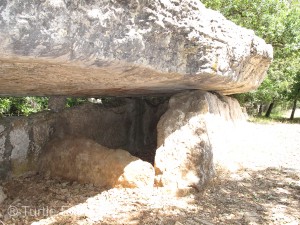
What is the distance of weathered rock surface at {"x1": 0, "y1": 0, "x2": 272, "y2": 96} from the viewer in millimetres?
2178

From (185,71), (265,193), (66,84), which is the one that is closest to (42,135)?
(66,84)

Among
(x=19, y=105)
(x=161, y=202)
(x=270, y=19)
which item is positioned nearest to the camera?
(x=161, y=202)

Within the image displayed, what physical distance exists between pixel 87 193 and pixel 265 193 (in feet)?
6.95

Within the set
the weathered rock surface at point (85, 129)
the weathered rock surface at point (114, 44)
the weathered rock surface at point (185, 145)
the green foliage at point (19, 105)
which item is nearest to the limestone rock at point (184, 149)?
the weathered rock surface at point (185, 145)

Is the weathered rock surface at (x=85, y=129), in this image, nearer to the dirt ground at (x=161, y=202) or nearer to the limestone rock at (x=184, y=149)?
the dirt ground at (x=161, y=202)

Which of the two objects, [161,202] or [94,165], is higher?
[94,165]

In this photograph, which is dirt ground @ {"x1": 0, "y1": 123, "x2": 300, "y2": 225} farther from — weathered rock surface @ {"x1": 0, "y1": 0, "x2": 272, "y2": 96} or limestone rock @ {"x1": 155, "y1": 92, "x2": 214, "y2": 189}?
weathered rock surface @ {"x1": 0, "y1": 0, "x2": 272, "y2": 96}

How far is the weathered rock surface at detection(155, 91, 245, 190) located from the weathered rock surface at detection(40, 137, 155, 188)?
0.22 meters

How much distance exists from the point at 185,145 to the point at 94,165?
1156mm

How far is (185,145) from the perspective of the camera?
4137 mm

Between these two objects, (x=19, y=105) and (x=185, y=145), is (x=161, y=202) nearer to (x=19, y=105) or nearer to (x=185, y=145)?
(x=185, y=145)

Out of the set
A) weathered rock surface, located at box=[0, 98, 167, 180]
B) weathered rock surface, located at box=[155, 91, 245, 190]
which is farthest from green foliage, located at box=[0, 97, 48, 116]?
weathered rock surface, located at box=[155, 91, 245, 190]

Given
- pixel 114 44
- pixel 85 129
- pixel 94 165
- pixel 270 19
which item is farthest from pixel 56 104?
pixel 270 19

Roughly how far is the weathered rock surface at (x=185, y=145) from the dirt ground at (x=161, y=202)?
0.58 ft
